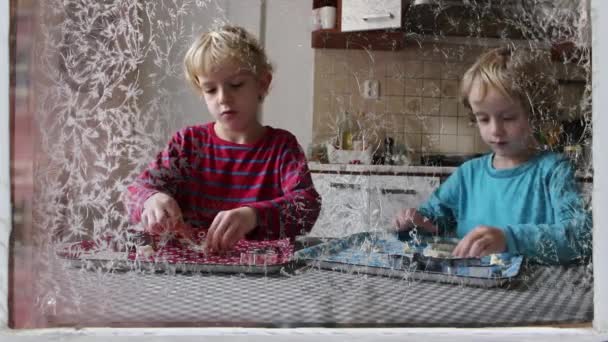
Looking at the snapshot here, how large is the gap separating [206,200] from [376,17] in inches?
8.4

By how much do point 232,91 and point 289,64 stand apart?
0.17 ft

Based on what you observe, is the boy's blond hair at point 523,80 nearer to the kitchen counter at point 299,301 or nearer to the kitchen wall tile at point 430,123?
the kitchen wall tile at point 430,123

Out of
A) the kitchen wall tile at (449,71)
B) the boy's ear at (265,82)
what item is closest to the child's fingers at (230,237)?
the boy's ear at (265,82)

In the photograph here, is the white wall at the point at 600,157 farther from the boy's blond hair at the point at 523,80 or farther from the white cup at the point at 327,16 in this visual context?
the white cup at the point at 327,16

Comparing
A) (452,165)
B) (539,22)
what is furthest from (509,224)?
(539,22)

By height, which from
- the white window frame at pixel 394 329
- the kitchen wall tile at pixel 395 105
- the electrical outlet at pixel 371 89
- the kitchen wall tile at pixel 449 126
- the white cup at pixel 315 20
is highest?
the white cup at pixel 315 20

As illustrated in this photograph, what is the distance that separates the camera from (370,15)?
0.44m

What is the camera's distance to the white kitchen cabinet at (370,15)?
444 millimetres

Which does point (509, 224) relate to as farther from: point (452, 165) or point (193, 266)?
point (193, 266)

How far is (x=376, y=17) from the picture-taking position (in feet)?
1.45

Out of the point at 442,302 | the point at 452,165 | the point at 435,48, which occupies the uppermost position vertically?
the point at 435,48

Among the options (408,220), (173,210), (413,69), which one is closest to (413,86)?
(413,69)

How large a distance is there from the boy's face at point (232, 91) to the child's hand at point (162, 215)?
8 cm

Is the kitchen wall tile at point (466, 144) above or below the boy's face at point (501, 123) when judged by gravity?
below
